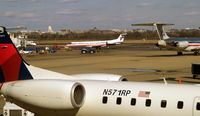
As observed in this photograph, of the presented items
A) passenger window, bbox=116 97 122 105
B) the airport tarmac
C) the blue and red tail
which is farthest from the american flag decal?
the airport tarmac

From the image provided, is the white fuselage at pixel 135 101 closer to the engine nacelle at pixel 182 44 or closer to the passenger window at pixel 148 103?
the passenger window at pixel 148 103

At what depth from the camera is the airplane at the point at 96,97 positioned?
1188 centimetres

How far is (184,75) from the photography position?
38.1 meters

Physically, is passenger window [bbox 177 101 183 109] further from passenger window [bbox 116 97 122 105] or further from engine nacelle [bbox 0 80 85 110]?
engine nacelle [bbox 0 80 85 110]

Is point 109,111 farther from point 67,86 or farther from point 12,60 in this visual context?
point 12,60

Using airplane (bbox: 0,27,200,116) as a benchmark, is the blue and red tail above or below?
above

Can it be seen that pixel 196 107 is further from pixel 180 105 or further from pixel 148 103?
pixel 148 103

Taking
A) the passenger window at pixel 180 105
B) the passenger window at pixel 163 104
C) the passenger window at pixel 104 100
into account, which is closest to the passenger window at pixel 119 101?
the passenger window at pixel 104 100

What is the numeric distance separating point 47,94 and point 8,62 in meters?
2.81

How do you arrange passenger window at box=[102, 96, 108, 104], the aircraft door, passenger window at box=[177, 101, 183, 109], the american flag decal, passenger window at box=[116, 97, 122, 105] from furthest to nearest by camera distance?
passenger window at box=[102, 96, 108, 104]
passenger window at box=[116, 97, 122, 105]
the american flag decal
passenger window at box=[177, 101, 183, 109]
the aircraft door

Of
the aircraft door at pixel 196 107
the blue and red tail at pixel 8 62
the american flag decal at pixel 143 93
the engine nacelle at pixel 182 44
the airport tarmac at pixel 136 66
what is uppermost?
the engine nacelle at pixel 182 44

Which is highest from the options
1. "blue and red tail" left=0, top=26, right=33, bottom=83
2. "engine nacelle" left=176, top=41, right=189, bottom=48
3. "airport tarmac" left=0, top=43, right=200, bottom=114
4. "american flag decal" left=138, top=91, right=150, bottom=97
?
"engine nacelle" left=176, top=41, right=189, bottom=48

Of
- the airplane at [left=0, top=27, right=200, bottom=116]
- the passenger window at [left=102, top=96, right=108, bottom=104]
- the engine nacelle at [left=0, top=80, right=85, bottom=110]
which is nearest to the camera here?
the airplane at [left=0, top=27, right=200, bottom=116]

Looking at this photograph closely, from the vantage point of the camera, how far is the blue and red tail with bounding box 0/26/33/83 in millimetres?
13844
